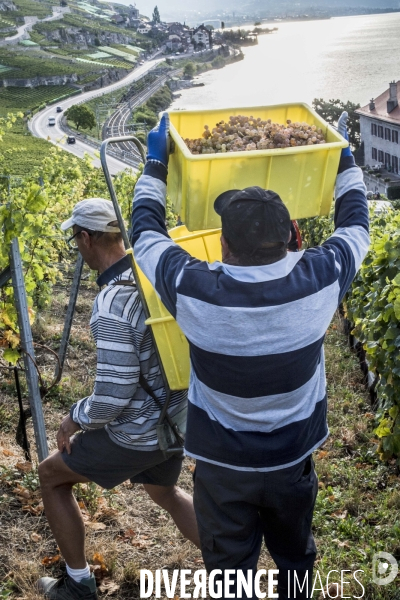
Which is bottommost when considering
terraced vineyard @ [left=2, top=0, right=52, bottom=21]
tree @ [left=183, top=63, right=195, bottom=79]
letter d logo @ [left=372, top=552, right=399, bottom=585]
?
tree @ [left=183, top=63, right=195, bottom=79]

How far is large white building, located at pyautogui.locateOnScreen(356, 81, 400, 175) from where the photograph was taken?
1927 inches

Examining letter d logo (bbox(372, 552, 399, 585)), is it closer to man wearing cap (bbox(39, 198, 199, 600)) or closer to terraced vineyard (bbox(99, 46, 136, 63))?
man wearing cap (bbox(39, 198, 199, 600))

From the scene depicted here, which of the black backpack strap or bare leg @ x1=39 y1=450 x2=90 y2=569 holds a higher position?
the black backpack strap

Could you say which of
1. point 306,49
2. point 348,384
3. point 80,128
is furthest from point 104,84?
point 348,384

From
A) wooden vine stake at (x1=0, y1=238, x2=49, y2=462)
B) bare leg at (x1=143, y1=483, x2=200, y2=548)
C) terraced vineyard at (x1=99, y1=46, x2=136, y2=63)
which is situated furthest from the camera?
terraced vineyard at (x1=99, y1=46, x2=136, y2=63)

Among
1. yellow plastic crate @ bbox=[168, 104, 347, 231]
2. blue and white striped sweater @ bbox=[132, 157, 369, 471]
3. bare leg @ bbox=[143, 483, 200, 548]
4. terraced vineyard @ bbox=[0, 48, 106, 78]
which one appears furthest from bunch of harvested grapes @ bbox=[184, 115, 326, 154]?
terraced vineyard @ bbox=[0, 48, 106, 78]

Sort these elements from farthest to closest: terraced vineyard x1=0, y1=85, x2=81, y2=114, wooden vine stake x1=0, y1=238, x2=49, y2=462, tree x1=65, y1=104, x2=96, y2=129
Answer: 1. terraced vineyard x1=0, y1=85, x2=81, y2=114
2. tree x1=65, y1=104, x2=96, y2=129
3. wooden vine stake x1=0, y1=238, x2=49, y2=462

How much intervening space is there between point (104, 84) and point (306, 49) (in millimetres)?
46146

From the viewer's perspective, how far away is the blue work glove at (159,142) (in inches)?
91.8

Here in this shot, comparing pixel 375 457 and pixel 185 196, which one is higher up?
pixel 185 196

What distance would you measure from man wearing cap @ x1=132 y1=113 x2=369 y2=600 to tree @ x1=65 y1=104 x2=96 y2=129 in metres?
79.9

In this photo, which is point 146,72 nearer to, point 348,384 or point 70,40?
point 70,40

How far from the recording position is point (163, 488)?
2.98 m

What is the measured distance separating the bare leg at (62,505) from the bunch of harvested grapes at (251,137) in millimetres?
1368
